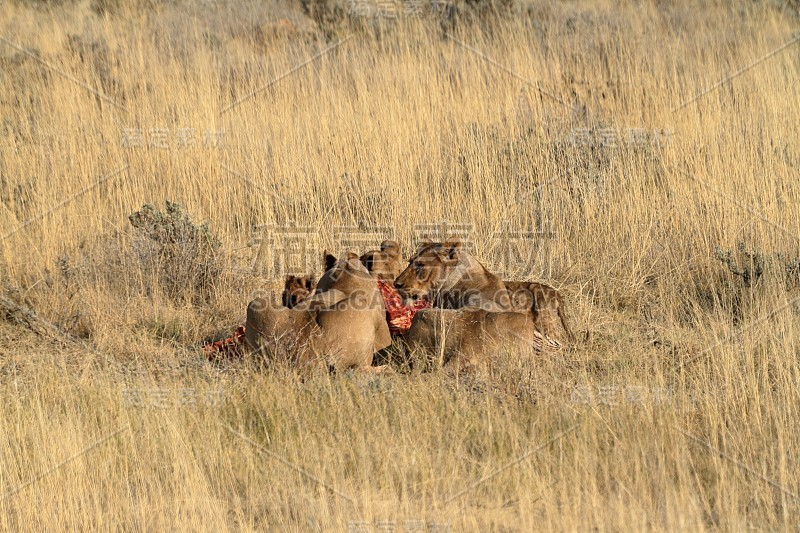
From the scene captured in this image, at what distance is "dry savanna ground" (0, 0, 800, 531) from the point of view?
4.38m

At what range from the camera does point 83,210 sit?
8328mm

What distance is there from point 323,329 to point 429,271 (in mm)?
1177

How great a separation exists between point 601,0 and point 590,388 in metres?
13.0

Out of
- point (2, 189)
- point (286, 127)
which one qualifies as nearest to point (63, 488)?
point (2, 189)

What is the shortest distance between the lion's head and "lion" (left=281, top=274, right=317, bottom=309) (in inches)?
25.3

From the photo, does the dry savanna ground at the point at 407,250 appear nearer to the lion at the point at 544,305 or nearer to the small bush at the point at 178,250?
the small bush at the point at 178,250

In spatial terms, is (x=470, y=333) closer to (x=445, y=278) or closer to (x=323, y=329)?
(x=323, y=329)

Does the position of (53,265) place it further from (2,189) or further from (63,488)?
(63,488)

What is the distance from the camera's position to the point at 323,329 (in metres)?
5.49

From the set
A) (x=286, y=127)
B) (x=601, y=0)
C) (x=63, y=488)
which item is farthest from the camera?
(x=601, y=0)

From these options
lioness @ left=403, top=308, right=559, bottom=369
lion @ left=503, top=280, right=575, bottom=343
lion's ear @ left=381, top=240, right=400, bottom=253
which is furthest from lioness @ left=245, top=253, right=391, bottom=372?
lion's ear @ left=381, top=240, right=400, bottom=253

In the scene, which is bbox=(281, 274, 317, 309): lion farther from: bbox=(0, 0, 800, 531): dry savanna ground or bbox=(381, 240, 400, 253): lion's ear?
bbox=(381, 240, 400, 253): lion's ear

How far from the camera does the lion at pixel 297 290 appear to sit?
5973 millimetres

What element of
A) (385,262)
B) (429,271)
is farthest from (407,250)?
(429,271)
